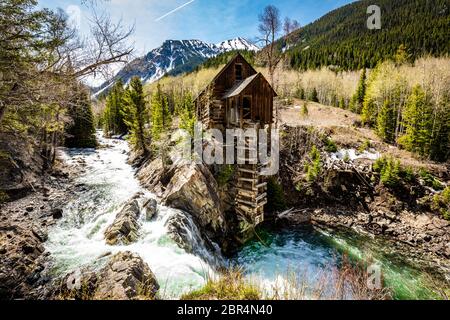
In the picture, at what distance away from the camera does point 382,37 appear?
7819 cm

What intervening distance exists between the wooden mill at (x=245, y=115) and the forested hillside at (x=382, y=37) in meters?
51.8

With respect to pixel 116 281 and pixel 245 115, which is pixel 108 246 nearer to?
pixel 116 281

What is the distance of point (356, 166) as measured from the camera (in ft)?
79.0

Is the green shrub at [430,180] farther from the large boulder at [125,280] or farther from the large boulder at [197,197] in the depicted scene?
the large boulder at [125,280]

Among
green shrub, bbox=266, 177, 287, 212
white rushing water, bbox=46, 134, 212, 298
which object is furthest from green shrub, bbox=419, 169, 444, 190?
white rushing water, bbox=46, 134, 212, 298

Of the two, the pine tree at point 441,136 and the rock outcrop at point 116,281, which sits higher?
the pine tree at point 441,136

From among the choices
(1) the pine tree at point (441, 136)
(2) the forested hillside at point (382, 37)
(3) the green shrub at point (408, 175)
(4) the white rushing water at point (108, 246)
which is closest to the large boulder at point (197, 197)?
(4) the white rushing water at point (108, 246)

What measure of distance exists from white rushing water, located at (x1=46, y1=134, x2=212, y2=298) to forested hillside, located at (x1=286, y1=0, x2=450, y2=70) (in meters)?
62.7

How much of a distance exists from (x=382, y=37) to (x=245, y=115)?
288 ft

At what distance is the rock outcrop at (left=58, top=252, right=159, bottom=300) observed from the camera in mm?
6422

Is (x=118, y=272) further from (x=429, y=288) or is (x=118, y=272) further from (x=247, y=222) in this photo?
(x=429, y=288)

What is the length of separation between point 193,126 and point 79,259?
11.6 metres

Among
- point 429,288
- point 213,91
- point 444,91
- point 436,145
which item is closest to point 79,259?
point 213,91

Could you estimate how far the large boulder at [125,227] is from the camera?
11680 mm
